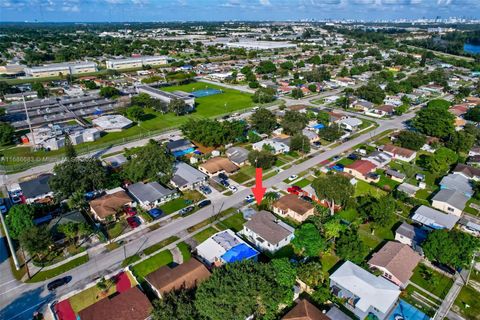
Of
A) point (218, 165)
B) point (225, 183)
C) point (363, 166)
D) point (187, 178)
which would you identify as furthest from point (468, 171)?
point (187, 178)

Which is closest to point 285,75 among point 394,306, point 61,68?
point 61,68

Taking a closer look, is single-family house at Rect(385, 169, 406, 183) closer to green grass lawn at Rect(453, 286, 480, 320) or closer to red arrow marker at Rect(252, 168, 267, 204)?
red arrow marker at Rect(252, 168, 267, 204)

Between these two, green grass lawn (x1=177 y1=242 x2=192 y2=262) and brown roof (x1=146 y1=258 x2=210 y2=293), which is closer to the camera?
brown roof (x1=146 y1=258 x2=210 y2=293)

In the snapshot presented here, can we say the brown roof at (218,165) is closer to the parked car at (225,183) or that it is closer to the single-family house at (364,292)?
the parked car at (225,183)

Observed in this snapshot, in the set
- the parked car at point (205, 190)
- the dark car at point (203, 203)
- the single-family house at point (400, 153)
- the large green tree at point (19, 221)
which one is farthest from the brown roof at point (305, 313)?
the single-family house at point (400, 153)

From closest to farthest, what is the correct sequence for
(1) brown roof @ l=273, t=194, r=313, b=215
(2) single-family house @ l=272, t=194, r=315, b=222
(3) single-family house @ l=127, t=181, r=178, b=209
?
(2) single-family house @ l=272, t=194, r=315, b=222, (1) brown roof @ l=273, t=194, r=313, b=215, (3) single-family house @ l=127, t=181, r=178, b=209

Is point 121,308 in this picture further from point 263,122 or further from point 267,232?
point 263,122

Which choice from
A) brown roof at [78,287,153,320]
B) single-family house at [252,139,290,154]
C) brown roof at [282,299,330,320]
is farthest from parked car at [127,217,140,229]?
single-family house at [252,139,290,154]
